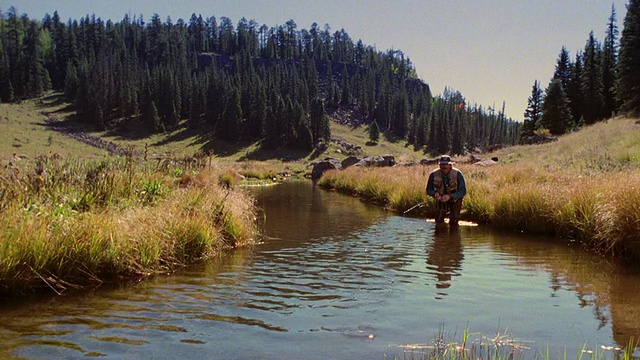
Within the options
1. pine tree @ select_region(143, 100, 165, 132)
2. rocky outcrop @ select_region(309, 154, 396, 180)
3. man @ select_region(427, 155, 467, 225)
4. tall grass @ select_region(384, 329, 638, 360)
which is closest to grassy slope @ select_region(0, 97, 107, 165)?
pine tree @ select_region(143, 100, 165, 132)

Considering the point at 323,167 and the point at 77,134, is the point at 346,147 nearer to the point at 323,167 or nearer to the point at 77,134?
the point at 77,134

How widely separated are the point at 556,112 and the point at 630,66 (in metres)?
13.3

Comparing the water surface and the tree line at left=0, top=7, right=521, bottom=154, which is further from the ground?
the tree line at left=0, top=7, right=521, bottom=154

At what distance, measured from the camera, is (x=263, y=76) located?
143m

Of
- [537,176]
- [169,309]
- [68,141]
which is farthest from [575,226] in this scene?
[68,141]

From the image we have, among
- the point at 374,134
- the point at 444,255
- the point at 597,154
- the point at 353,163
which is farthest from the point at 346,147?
the point at 444,255

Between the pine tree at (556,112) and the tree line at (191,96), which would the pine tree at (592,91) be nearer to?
the pine tree at (556,112)

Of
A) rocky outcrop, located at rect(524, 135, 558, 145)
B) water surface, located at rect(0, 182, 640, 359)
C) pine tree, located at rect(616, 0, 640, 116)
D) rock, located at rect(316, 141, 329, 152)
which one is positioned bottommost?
water surface, located at rect(0, 182, 640, 359)

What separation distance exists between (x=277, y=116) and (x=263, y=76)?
3532cm

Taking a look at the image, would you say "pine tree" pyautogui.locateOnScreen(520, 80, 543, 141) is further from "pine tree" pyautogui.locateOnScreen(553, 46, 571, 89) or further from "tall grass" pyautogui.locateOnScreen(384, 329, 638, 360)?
"tall grass" pyautogui.locateOnScreen(384, 329, 638, 360)

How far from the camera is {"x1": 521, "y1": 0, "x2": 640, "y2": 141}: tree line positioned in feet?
148

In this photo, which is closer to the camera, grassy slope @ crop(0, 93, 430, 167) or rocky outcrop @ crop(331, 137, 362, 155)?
grassy slope @ crop(0, 93, 430, 167)

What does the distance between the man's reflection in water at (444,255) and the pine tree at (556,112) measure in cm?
5075

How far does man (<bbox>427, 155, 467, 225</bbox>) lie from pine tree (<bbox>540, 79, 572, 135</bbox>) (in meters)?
49.3
